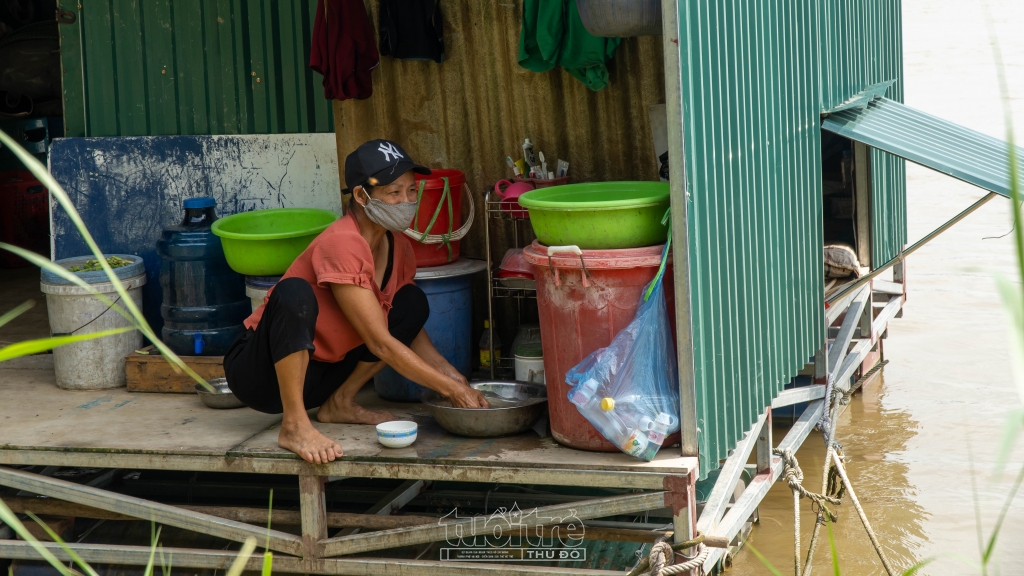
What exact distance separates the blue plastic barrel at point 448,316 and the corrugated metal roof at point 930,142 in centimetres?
194

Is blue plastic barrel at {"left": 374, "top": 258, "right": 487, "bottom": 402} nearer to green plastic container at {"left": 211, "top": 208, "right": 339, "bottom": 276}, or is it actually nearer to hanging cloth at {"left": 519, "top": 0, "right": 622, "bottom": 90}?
green plastic container at {"left": 211, "top": 208, "right": 339, "bottom": 276}

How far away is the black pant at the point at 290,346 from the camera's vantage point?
12.3ft

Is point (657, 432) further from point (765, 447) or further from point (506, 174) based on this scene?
point (506, 174)

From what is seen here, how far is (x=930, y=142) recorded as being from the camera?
473 cm

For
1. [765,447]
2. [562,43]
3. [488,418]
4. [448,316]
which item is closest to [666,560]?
[488,418]

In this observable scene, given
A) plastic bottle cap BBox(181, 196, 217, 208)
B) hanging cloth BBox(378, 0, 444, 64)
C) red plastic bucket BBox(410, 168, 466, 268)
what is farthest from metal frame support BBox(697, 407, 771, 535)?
plastic bottle cap BBox(181, 196, 217, 208)

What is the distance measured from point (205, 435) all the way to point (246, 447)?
0.34 m

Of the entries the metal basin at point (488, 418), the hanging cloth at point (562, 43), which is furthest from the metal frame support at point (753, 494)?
the hanging cloth at point (562, 43)

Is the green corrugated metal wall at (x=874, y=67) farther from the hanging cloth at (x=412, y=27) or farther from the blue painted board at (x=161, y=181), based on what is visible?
the blue painted board at (x=161, y=181)

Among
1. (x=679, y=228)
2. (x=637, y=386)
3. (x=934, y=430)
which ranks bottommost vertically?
Answer: (x=934, y=430)

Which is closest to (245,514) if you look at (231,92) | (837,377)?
(231,92)

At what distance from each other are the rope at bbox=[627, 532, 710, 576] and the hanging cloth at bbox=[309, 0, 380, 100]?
2.86m

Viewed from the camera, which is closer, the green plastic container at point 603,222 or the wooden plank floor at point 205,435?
the green plastic container at point 603,222

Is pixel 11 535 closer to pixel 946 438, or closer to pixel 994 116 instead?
pixel 946 438
